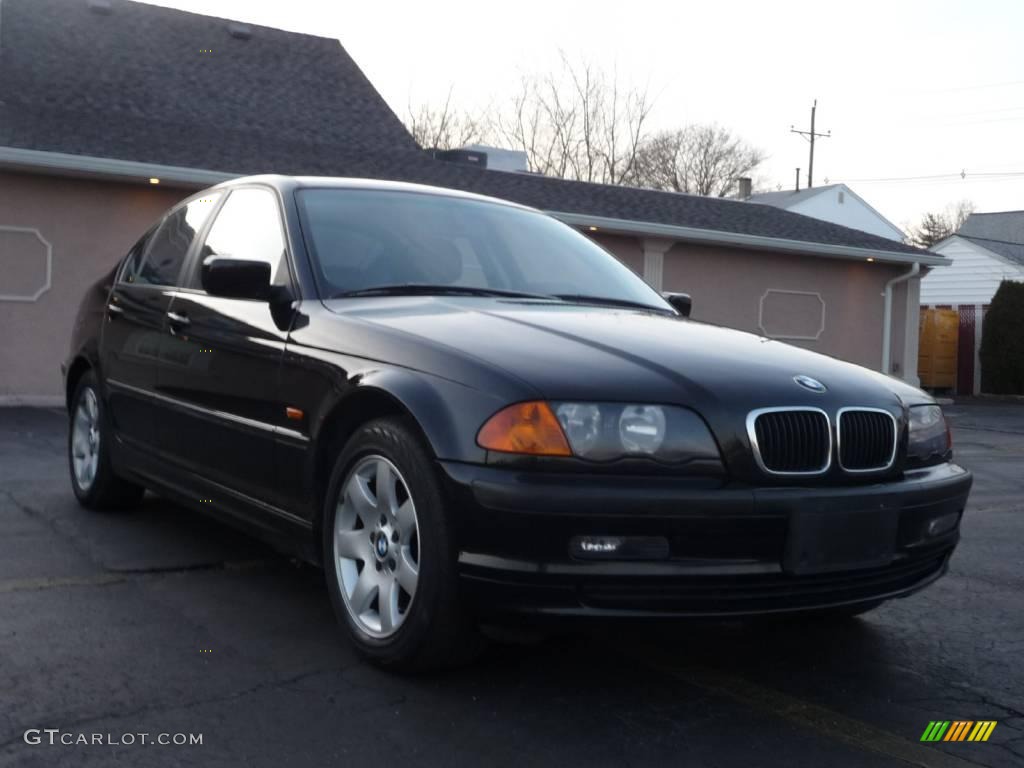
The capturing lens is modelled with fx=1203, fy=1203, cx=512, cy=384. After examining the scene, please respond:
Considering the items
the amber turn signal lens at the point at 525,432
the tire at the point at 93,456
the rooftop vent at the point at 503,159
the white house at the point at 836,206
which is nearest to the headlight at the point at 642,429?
the amber turn signal lens at the point at 525,432

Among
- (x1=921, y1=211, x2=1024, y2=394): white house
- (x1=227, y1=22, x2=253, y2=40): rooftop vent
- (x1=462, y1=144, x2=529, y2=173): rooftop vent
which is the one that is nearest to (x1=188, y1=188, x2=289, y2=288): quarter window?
(x1=227, y1=22, x2=253, y2=40): rooftop vent

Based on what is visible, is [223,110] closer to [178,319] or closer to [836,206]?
[178,319]

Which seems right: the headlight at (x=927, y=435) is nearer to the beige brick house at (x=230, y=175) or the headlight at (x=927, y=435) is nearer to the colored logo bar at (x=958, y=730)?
the colored logo bar at (x=958, y=730)

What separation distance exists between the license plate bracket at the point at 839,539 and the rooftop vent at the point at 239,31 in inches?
697

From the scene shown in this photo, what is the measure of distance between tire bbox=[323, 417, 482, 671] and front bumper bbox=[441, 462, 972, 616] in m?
0.10

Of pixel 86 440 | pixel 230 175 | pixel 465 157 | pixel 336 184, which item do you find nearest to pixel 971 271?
pixel 465 157

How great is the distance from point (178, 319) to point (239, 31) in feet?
50.8

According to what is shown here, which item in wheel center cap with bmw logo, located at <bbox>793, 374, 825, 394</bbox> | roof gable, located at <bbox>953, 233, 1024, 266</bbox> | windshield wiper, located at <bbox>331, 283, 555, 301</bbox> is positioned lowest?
wheel center cap with bmw logo, located at <bbox>793, 374, 825, 394</bbox>

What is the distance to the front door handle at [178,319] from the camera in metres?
5.04

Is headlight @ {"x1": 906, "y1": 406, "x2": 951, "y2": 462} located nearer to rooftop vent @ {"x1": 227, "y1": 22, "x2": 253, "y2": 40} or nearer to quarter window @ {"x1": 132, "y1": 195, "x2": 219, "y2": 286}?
quarter window @ {"x1": 132, "y1": 195, "x2": 219, "y2": 286}

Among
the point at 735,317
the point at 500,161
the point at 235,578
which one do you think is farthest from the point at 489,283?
the point at 500,161

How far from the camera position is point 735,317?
1928 cm

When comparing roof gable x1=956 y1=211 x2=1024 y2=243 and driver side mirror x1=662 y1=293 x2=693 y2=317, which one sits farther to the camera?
roof gable x1=956 y1=211 x2=1024 y2=243

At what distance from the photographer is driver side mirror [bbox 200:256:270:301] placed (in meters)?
4.30
